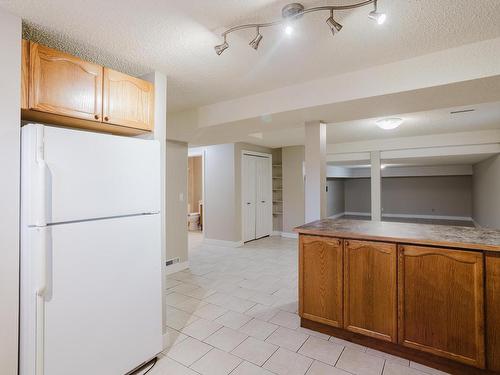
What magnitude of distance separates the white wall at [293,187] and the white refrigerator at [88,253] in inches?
191

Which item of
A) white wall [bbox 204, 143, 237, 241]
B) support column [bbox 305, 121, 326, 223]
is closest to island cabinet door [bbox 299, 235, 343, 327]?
support column [bbox 305, 121, 326, 223]

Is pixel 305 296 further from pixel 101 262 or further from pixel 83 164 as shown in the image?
pixel 83 164

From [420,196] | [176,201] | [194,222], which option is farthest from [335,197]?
[176,201]

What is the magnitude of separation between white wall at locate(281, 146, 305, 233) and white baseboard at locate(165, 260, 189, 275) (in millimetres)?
3062

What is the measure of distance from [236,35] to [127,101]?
961mm

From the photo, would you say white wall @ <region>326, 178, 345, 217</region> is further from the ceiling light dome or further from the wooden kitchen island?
the wooden kitchen island

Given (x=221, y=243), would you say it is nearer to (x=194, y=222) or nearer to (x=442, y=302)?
(x=194, y=222)

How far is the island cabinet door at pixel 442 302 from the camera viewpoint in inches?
69.9

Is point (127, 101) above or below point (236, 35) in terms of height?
below

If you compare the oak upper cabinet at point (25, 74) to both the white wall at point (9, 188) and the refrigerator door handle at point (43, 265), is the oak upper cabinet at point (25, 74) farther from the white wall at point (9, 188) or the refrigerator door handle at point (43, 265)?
the refrigerator door handle at point (43, 265)

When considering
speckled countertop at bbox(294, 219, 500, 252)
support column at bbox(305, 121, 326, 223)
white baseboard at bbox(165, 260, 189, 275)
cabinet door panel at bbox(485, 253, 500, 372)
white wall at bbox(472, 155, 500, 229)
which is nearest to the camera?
cabinet door panel at bbox(485, 253, 500, 372)

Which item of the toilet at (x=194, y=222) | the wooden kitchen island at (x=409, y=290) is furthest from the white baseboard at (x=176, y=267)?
the toilet at (x=194, y=222)

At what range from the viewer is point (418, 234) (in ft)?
6.95

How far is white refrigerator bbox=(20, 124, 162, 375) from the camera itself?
1.46 metres
